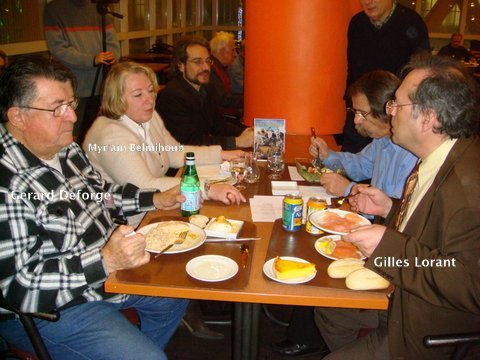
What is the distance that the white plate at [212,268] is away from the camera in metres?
1.38

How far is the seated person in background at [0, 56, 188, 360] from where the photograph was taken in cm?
136

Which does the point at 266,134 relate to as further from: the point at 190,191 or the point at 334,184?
the point at 190,191

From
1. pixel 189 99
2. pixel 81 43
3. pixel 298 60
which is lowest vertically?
pixel 189 99

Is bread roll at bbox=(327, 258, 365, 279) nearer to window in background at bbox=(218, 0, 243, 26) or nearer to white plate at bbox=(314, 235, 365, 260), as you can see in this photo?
white plate at bbox=(314, 235, 365, 260)

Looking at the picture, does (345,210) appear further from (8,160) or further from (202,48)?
(202,48)

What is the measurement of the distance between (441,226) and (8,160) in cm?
135

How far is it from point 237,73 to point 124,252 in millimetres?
4703

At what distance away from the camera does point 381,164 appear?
222 centimetres

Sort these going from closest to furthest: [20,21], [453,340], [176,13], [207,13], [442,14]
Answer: [453,340] → [20,21] → [176,13] → [442,14] → [207,13]

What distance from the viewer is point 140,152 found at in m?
2.27

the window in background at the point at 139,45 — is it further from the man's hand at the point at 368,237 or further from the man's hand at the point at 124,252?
the man's hand at the point at 368,237

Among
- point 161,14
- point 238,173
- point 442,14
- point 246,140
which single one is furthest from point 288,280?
point 442,14

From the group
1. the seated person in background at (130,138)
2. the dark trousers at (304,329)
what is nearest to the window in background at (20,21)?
the seated person in background at (130,138)

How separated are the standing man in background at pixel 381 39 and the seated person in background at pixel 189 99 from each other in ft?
2.90
